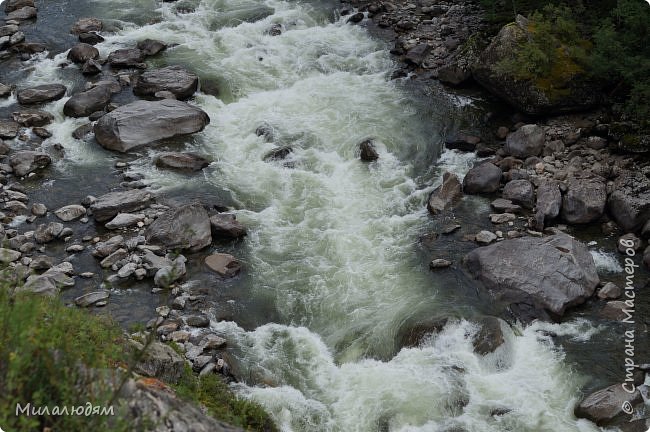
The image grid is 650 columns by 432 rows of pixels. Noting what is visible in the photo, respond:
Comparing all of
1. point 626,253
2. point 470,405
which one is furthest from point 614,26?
point 470,405

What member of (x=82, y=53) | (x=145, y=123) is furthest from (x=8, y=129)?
(x=82, y=53)

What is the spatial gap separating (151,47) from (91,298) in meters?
10.0

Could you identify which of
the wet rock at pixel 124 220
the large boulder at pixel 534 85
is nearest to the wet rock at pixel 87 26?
the wet rock at pixel 124 220

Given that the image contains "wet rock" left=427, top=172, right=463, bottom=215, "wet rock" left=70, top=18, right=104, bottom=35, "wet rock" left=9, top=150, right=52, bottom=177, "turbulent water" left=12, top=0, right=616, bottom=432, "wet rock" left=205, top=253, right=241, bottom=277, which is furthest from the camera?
"wet rock" left=70, top=18, right=104, bottom=35

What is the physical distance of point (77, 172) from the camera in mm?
14758

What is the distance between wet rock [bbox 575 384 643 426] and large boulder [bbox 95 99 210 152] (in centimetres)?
1069

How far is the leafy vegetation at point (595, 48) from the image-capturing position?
14.2 metres

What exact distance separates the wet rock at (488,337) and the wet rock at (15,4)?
18307 millimetres

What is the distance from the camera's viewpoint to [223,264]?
12195mm

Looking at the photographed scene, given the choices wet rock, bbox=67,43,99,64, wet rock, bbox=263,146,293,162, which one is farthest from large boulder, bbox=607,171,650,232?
wet rock, bbox=67,43,99,64

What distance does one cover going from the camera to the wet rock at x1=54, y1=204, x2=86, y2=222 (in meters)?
13.3

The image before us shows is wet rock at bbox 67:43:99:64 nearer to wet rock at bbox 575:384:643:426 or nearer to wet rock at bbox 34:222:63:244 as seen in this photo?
wet rock at bbox 34:222:63:244

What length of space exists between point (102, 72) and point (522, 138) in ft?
36.7

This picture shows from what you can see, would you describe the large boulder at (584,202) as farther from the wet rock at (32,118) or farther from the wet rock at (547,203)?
the wet rock at (32,118)
